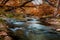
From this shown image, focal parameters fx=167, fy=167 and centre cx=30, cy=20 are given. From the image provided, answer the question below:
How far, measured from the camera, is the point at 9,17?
5.79 metres

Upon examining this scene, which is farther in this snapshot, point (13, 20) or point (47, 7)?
point (47, 7)

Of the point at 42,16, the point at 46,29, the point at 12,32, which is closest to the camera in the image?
the point at 12,32

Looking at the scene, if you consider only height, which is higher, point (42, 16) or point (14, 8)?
point (14, 8)

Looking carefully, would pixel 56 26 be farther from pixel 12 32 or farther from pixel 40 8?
pixel 12 32

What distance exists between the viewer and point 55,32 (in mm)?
5055

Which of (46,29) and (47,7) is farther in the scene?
(47,7)

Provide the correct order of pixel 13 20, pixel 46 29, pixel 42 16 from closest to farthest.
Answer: pixel 46 29
pixel 13 20
pixel 42 16

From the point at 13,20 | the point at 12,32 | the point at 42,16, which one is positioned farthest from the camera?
the point at 42,16

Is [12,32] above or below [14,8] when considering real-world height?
below

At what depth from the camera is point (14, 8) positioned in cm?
616

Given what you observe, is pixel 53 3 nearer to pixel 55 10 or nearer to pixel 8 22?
pixel 55 10

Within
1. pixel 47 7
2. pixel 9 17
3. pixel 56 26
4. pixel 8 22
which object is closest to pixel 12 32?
pixel 8 22

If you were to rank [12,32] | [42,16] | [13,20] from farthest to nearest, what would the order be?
[42,16] → [13,20] → [12,32]

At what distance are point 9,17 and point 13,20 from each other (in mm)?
195
